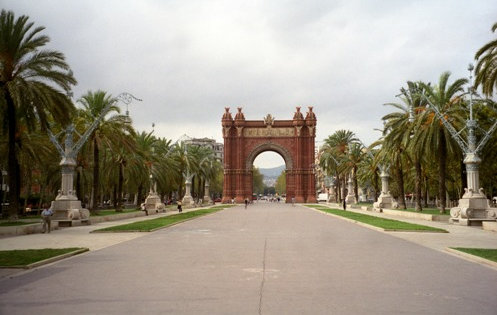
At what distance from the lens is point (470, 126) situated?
26.6 metres

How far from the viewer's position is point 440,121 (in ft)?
104

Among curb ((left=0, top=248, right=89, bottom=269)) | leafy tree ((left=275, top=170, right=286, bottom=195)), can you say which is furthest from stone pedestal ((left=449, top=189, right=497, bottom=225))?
leafy tree ((left=275, top=170, right=286, bottom=195))

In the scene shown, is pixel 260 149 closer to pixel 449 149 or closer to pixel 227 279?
pixel 449 149

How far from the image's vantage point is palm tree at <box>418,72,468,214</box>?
3095cm

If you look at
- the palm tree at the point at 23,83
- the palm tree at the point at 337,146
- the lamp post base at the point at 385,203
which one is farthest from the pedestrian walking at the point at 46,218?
the palm tree at the point at 337,146

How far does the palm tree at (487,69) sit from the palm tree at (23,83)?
20994 mm

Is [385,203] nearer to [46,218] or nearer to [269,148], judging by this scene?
[46,218]

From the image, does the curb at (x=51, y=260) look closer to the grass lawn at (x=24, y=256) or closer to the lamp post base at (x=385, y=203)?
the grass lawn at (x=24, y=256)

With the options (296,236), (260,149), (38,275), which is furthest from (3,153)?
(260,149)

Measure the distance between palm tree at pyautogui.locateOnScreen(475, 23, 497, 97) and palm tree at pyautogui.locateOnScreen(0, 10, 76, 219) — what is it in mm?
20994

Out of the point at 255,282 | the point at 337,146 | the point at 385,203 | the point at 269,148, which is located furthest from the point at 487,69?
the point at 269,148

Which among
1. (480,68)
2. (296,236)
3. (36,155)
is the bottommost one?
(296,236)

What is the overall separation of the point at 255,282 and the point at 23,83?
19925 mm

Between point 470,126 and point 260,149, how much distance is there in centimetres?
6568
